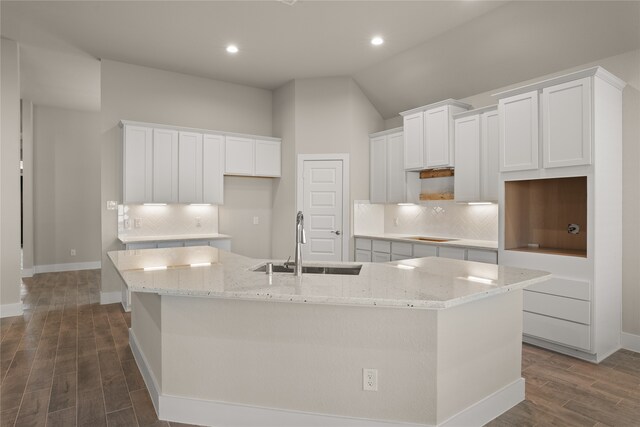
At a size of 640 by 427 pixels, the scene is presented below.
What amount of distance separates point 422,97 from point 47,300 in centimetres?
612

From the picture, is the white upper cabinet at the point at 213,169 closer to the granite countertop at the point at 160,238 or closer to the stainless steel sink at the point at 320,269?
the granite countertop at the point at 160,238

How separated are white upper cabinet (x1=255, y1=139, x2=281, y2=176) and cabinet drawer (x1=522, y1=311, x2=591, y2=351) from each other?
160 inches

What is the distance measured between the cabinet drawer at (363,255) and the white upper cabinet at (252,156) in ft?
5.99

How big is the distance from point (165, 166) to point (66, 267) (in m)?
4.30

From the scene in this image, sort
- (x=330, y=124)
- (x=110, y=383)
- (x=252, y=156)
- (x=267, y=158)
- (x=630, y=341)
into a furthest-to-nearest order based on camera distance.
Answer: (x=267, y=158)
(x=252, y=156)
(x=330, y=124)
(x=630, y=341)
(x=110, y=383)

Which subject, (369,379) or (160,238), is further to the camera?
(160,238)

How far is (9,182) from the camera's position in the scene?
15.2 ft

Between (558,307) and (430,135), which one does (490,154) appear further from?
(558,307)

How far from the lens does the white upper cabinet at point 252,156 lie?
5715mm

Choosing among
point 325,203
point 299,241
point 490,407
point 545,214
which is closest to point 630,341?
point 545,214

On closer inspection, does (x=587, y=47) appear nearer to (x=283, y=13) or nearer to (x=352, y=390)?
(x=283, y=13)

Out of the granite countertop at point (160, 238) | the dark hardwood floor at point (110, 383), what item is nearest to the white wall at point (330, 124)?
the granite countertop at point (160, 238)

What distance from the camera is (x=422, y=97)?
5.41m

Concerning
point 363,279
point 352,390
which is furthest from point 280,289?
point 352,390
